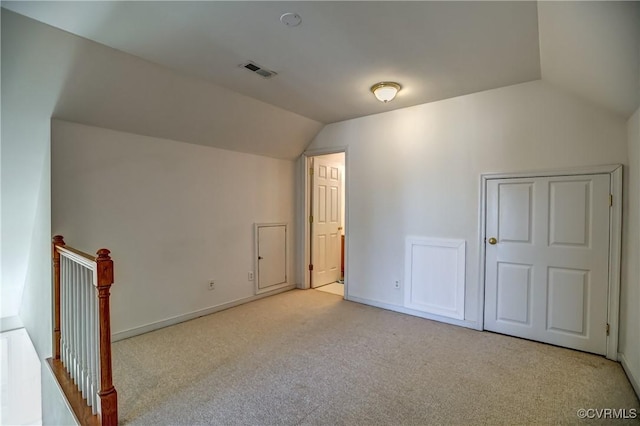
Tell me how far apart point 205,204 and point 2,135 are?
179 centimetres

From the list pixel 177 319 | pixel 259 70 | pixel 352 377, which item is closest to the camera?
pixel 352 377

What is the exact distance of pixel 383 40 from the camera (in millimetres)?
2225

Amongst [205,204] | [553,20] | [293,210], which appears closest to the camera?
[553,20]

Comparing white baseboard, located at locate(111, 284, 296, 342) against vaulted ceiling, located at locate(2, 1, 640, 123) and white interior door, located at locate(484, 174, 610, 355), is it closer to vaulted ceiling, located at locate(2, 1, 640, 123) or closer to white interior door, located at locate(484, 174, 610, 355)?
Result: vaulted ceiling, located at locate(2, 1, 640, 123)

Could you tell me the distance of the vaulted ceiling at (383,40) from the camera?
1.81 m

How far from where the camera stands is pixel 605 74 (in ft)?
6.93

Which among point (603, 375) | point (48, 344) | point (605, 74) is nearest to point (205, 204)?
point (48, 344)

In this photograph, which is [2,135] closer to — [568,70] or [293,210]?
[293,210]

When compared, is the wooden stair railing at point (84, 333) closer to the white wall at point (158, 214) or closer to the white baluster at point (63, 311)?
the white baluster at point (63, 311)

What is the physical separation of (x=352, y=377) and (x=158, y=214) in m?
2.53

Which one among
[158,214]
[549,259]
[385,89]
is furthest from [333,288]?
[385,89]

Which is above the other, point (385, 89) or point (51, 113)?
point (385, 89)

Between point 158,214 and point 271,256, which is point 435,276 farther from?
point 158,214

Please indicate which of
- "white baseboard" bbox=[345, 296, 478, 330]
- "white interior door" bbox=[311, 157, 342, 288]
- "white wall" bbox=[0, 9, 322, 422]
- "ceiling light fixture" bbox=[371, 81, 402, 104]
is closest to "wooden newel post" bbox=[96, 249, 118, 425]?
"white wall" bbox=[0, 9, 322, 422]
